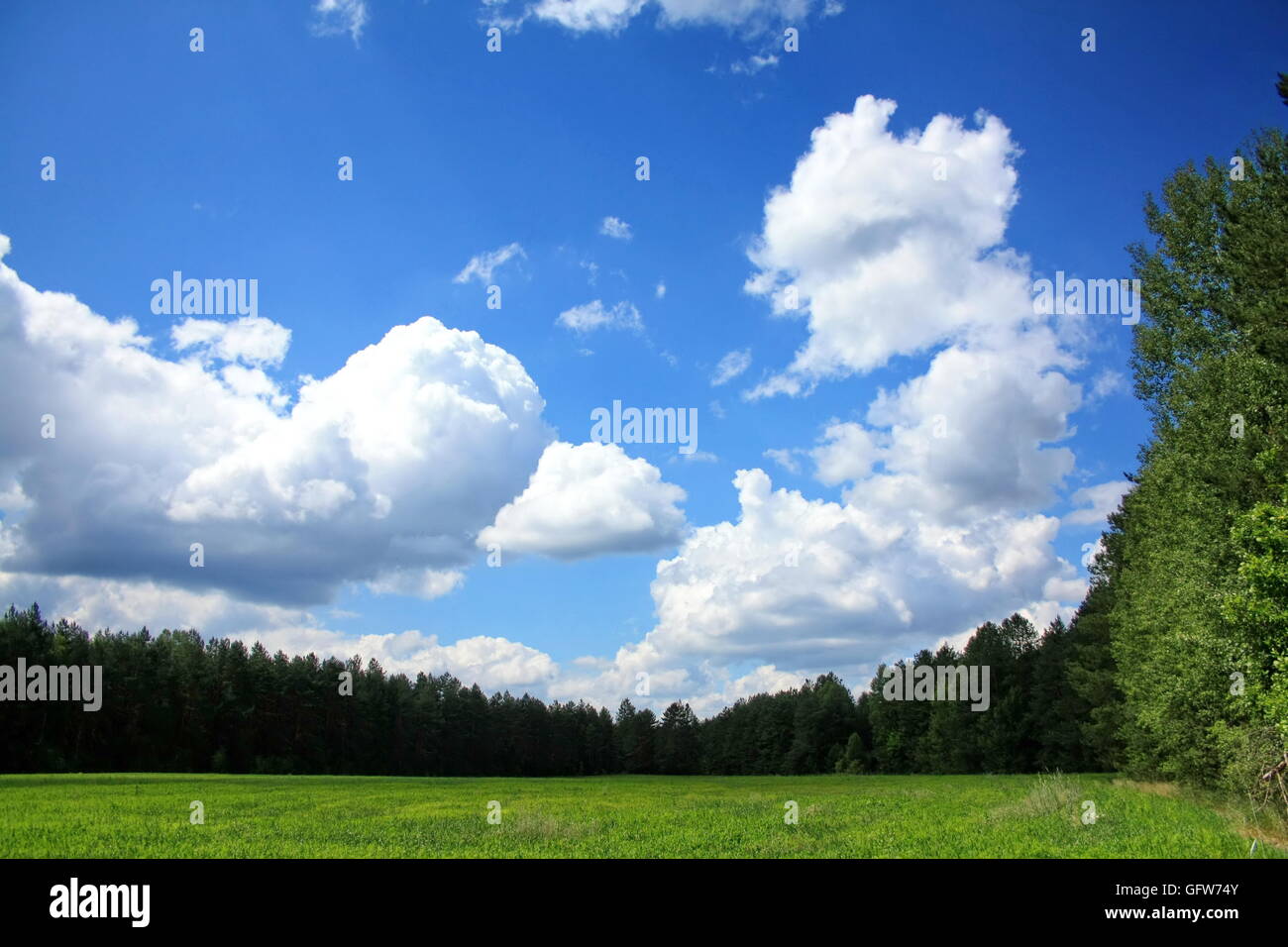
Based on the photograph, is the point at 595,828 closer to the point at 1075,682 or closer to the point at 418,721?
the point at 1075,682

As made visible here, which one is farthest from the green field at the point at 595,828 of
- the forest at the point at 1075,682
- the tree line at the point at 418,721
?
the tree line at the point at 418,721

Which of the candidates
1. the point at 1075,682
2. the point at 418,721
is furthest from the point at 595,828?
the point at 418,721

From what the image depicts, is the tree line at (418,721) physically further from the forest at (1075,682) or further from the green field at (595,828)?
the green field at (595,828)

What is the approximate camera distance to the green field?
2484 cm

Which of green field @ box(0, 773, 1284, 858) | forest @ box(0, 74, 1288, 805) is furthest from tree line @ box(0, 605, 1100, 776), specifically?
green field @ box(0, 773, 1284, 858)

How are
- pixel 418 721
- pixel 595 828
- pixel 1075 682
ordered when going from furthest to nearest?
pixel 418 721 → pixel 1075 682 → pixel 595 828

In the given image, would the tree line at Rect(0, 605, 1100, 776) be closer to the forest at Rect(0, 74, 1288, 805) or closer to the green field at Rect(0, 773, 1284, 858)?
the forest at Rect(0, 74, 1288, 805)

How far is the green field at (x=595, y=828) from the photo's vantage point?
24.8m

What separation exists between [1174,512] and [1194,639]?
8589 millimetres

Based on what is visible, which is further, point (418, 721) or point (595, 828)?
point (418, 721)

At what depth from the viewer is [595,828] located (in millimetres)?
31078

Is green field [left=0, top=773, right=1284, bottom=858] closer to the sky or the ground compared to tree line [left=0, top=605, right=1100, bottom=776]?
closer to the sky

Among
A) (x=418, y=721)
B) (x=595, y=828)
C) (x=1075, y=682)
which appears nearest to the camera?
(x=595, y=828)
